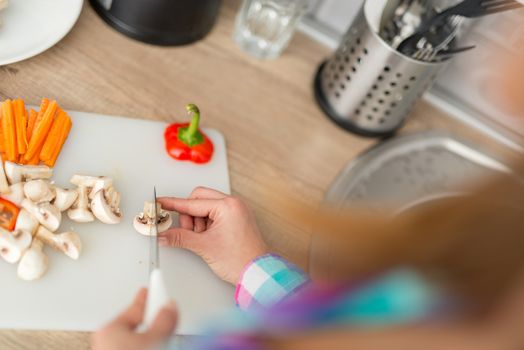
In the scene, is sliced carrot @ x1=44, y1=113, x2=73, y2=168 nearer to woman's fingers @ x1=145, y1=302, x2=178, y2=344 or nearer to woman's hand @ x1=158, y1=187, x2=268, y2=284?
woman's hand @ x1=158, y1=187, x2=268, y2=284

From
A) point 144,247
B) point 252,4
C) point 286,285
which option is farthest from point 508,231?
point 252,4

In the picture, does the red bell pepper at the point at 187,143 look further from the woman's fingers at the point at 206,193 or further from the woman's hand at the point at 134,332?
the woman's hand at the point at 134,332

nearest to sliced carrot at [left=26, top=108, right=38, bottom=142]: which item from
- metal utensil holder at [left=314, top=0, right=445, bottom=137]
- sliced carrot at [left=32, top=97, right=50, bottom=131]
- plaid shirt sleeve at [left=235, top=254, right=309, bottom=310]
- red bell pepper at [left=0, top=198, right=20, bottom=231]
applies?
sliced carrot at [left=32, top=97, right=50, bottom=131]

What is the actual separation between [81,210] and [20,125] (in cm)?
13

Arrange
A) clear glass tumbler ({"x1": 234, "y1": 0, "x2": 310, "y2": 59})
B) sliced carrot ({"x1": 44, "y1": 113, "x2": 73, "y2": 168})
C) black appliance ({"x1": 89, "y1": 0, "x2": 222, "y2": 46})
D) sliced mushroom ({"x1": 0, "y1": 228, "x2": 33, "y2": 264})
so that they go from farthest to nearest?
clear glass tumbler ({"x1": 234, "y1": 0, "x2": 310, "y2": 59}) → black appliance ({"x1": 89, "y1": 0, "x2": 222, "y2": 46}) → sliced carrot ({"x1": 44, "y1": 113, "x2": 73, "y2": 168}) → sliced mushroom ({"x1": 0, "y1": 228, "x2": 33, "y2": 264})

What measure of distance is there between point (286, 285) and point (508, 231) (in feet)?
1.06

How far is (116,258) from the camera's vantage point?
25.7 inches

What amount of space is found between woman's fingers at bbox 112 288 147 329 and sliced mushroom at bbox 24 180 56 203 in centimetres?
18

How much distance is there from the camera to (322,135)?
92cm

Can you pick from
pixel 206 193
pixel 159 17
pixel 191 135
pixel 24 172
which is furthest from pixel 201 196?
pixel 159 17

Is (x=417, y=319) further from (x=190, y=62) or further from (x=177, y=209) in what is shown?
(x=190, y=62)

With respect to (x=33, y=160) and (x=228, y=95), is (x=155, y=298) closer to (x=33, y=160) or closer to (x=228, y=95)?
(x=33, y=160)

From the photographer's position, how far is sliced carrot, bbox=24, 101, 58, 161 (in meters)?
0.67

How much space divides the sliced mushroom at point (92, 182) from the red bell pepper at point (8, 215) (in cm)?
8
